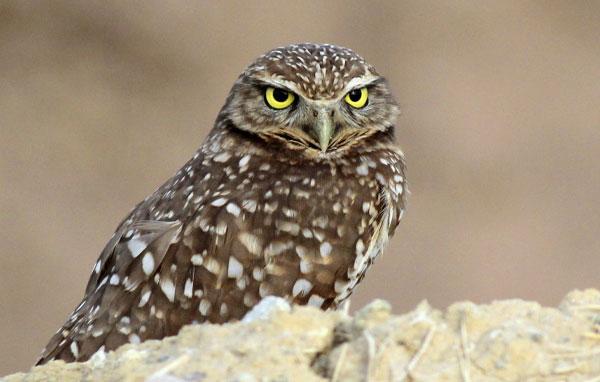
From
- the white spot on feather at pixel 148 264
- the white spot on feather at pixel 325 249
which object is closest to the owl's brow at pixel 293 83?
the white spot on feather at pixel 325 249

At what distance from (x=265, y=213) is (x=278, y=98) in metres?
0.65

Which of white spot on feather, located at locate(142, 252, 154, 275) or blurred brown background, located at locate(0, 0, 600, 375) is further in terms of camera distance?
blurred brown background, located at locate(0, 0, 600, 375)

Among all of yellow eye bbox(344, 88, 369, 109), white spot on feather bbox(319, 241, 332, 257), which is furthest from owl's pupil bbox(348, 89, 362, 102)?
white spot on feather bbox(319, 241, 332, 257)

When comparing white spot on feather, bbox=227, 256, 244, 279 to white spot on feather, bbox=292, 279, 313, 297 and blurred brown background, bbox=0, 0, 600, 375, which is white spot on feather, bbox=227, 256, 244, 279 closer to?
white spot on feather, bbox=292, 279, 313, 297

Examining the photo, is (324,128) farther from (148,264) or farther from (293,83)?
(148,264)

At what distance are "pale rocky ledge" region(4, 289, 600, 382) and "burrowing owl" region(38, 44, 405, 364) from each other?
134 cm

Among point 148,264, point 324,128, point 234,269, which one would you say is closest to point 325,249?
point 234,269

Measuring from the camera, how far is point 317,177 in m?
4.93

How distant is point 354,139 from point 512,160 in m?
7.33

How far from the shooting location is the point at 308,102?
5.11 m

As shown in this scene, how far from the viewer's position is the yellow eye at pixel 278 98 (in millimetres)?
5156

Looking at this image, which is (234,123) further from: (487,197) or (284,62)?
(487,197)

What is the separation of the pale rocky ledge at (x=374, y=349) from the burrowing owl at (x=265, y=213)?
1344mm

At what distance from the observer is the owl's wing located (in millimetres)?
4625
